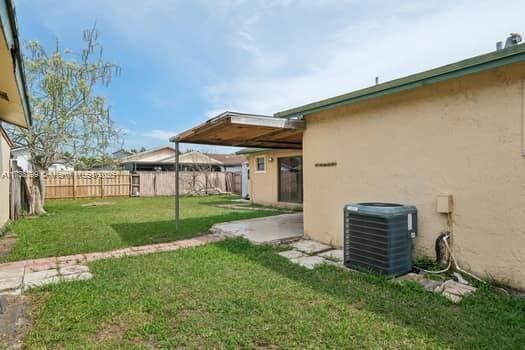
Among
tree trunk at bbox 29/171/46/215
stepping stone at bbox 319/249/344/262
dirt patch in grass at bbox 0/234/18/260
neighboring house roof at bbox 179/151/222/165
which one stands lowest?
dirt patch in grass at bbox 0/234/18/260

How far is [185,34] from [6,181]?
6.88 meters

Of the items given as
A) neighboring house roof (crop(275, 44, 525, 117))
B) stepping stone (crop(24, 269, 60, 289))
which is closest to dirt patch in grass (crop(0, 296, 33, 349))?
stepping stone (crop(24, 269, 60, 289))

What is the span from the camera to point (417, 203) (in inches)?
167

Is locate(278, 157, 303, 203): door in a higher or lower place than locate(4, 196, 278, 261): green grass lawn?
higher

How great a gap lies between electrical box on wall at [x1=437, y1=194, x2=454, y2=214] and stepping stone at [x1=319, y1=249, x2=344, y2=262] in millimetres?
1611

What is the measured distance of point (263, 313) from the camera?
2.96m

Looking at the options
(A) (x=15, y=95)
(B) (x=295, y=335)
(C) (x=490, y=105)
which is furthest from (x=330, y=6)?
(B) (x=295, y=335)

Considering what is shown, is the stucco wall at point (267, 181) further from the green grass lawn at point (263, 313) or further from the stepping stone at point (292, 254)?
the green grass lawn at point (263, 313)

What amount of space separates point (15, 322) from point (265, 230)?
4.93 metres

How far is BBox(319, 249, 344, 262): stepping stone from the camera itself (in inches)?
190

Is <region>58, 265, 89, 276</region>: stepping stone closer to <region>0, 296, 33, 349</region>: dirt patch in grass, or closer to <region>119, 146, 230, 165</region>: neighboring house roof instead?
<region>0, 296, 33, 349</region>: dirt patch in grass

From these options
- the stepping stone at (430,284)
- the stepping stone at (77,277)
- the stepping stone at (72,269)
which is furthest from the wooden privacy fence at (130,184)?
the stepping stone at (430,284)

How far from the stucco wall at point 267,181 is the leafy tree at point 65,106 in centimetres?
636

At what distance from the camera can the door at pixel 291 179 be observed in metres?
12.0
